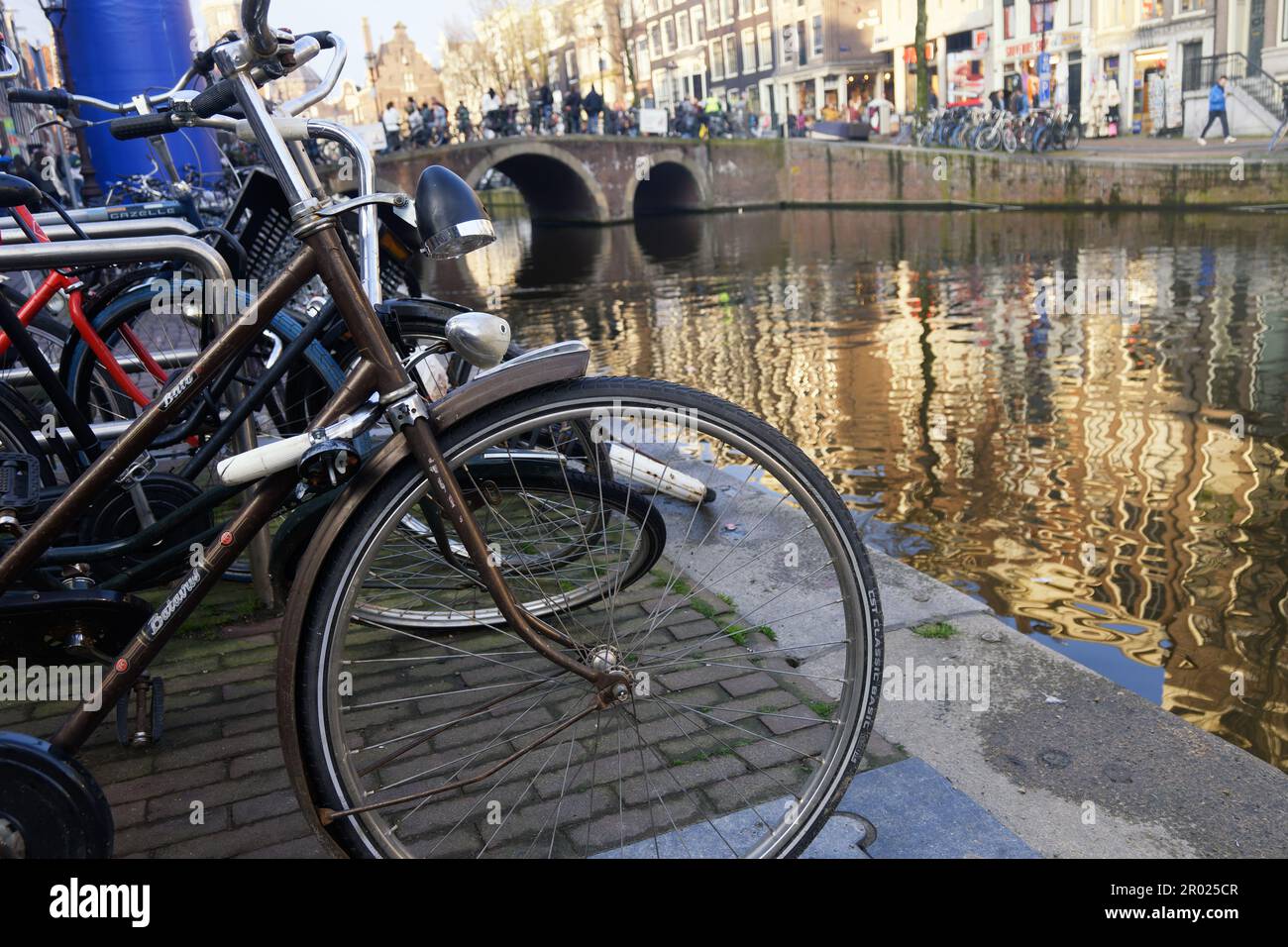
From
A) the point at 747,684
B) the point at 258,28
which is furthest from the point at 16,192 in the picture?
the point at 747,684

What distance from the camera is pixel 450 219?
80.2 inches

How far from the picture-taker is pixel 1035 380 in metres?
8.56

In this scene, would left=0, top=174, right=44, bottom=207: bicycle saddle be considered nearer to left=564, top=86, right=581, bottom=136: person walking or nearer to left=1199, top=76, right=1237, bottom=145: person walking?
left=1199, top=76, right=1237, bottom=145: person walking

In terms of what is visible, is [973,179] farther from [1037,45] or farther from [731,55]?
[731,55]

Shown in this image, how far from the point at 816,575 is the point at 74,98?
8.68 ft

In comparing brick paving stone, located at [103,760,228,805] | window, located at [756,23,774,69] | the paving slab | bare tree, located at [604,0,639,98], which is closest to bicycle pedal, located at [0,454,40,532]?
brick paving stone, located at [103,760,228,805]

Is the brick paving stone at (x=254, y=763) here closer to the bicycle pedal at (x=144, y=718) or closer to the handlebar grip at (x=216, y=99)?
the bicycle pedal at (x=144, y=718)

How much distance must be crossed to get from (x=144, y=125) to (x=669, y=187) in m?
39.7

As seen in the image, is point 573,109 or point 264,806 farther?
point 573,109

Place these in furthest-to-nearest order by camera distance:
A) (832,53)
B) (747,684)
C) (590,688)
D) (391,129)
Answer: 1. (832,53)
2. (391,129)
3. (747,684)
4. (590,688)

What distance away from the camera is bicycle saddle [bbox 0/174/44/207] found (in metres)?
2.34

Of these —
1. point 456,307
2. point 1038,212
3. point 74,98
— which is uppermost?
point 74,98
